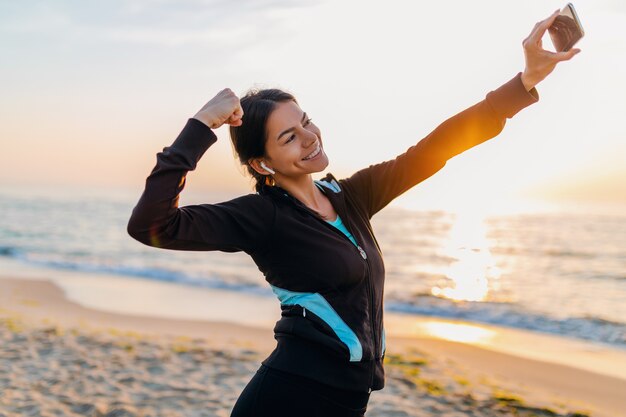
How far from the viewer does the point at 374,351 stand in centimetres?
233

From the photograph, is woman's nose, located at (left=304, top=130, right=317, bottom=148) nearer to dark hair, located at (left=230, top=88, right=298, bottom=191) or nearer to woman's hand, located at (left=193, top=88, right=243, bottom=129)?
dark hair, located at (left=230, top=88, right=298, bottom=191)

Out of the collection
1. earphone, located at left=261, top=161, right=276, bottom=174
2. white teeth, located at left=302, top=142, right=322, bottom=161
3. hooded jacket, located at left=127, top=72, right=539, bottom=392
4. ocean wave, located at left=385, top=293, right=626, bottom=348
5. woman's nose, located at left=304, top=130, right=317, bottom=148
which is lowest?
ocean wave, located at left=385, top=293, right=626, bottom=348

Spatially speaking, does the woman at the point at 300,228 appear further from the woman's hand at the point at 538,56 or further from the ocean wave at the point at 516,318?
the ocean wave at the point at 516,318

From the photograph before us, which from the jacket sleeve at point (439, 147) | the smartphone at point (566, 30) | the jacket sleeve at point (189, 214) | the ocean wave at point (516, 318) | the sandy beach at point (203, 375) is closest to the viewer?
the jacket sleeve at point (189, 214)

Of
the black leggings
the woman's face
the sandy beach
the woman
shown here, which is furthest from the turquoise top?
the sandy beach

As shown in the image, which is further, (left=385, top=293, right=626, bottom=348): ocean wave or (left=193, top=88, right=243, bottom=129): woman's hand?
(left=385, top=293, right=626, bottom=348): ocean wave

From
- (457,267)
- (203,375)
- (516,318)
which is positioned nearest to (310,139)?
(203,375)

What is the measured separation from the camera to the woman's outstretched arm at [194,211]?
6.29 ft

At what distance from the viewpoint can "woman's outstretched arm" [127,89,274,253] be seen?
1916mm

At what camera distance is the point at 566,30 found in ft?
7.41

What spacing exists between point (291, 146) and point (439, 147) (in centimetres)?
65

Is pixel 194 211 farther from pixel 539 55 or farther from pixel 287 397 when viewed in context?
pixel 539 55

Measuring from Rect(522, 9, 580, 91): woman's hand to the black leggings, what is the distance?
1.43 meters

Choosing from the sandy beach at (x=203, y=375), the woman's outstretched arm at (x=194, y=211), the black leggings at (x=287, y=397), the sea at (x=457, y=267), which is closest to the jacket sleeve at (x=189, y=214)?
the woman's outstretched arm at (x=194, y=211)
